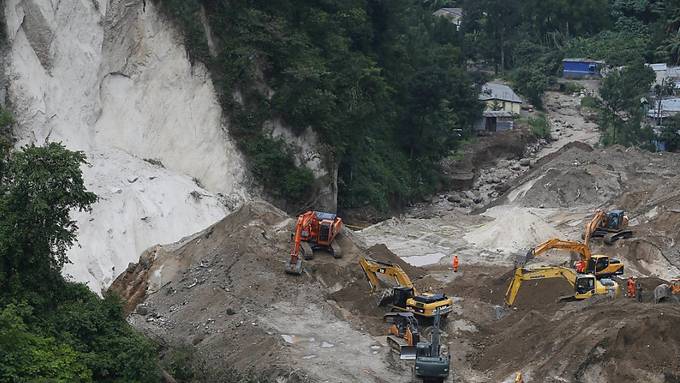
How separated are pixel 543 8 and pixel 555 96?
8.74 metres

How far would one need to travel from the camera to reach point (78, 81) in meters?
43.1

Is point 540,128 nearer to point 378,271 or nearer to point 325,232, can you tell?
point 325,232

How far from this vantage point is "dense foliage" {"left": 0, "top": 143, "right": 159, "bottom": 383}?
2172cm

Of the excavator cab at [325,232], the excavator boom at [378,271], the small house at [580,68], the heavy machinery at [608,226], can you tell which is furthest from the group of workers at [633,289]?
the small house at [580,68]

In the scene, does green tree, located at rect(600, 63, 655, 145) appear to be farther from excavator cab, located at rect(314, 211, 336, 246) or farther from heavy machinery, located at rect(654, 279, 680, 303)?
heavy machinery, located at rect(654, 279, 680, 303)

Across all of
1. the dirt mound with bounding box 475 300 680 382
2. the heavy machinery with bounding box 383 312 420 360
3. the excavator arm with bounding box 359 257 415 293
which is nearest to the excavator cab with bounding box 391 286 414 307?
the excavator arm with bounding box 359 257 415 293

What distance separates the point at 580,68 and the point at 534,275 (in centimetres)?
5418

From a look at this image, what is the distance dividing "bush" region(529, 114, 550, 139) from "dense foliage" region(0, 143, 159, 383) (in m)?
50.6

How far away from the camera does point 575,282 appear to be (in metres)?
30.4

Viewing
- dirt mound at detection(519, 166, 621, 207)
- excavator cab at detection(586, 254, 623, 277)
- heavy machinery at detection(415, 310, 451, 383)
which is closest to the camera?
heavy machinery at detection(415, 310, 451, 383)

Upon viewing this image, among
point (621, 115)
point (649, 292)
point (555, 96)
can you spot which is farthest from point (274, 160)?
point (555, 96)

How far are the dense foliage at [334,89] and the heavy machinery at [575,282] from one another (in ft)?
55.8

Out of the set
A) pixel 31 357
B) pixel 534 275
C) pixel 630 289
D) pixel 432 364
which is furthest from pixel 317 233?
pixel 31 357

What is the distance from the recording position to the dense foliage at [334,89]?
45.8 m
